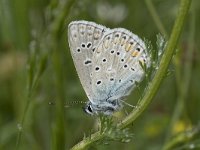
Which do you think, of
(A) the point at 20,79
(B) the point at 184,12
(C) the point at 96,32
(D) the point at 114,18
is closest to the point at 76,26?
(C) the point at 96,32

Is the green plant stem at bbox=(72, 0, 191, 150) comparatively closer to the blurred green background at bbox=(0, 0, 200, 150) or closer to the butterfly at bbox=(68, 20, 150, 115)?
the butterfly at bbox=(68, 20, 150, 115)

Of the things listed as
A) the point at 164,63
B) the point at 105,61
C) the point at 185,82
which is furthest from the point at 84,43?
the point at 185,82

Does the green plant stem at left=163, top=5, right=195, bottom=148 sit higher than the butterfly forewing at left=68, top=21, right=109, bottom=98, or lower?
lower

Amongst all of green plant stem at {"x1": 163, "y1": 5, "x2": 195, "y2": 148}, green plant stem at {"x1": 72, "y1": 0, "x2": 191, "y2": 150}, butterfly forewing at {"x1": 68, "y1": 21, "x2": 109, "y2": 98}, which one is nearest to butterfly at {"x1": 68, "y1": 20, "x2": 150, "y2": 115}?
butterfly forewing at {"x1": 68, "y1": 21, "x2": 109, "y2": 98}

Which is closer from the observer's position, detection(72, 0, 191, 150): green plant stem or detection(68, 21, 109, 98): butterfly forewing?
detection(72, 0, 191, 150): green plant stem

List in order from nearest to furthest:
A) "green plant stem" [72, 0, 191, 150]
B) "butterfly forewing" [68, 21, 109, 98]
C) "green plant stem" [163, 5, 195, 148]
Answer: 1. "green plant stem" [72, 0, 191, 150]
2. "butterfly forewing" [68, 21, 109, 98]
3. "green plant stem" [163, 5, 195, 148]

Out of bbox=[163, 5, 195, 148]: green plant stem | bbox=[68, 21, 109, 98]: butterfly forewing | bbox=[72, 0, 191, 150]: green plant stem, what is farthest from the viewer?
bbox=[163, 5, 195, 148]: green plant stem

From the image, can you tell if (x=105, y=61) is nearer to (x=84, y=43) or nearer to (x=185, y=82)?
(x=84, y=43)
